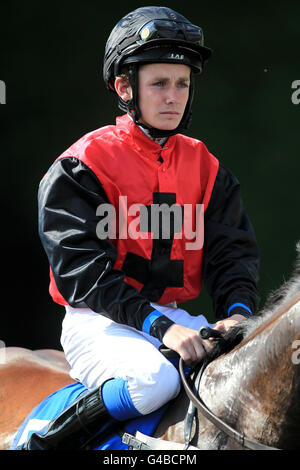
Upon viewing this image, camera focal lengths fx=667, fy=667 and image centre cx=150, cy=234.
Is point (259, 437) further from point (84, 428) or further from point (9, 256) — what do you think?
point (9, 256)

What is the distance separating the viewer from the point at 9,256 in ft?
14.5

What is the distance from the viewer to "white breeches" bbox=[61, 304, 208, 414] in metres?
1.88

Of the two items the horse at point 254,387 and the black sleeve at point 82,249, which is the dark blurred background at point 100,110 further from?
the horse at point 254,387

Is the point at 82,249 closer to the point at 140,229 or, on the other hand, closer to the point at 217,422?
the point at 140,229

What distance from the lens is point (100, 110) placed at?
14.3 feet

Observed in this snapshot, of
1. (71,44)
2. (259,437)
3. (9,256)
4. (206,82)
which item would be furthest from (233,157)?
(259,437)

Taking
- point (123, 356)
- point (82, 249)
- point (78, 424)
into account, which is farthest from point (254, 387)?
point (82, 249)

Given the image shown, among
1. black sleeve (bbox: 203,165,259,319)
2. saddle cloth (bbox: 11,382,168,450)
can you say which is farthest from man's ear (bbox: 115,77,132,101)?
saddle cloth (bbox: 11,382,168,450)

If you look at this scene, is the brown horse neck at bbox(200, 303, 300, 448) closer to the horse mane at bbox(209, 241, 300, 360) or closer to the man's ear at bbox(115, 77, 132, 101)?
the horse mane at bbox(209, 241, 300, 360)

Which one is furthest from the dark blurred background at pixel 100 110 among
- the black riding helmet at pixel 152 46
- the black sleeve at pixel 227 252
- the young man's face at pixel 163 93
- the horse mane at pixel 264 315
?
the horse mane at pixel 264 315

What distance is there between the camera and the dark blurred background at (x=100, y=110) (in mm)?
4203

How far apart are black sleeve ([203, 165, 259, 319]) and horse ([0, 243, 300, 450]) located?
56 cm

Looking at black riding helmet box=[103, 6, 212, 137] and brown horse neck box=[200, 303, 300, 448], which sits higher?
black riding helmet box=[103, 6, 212, 137]

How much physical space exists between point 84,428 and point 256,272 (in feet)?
3.01
